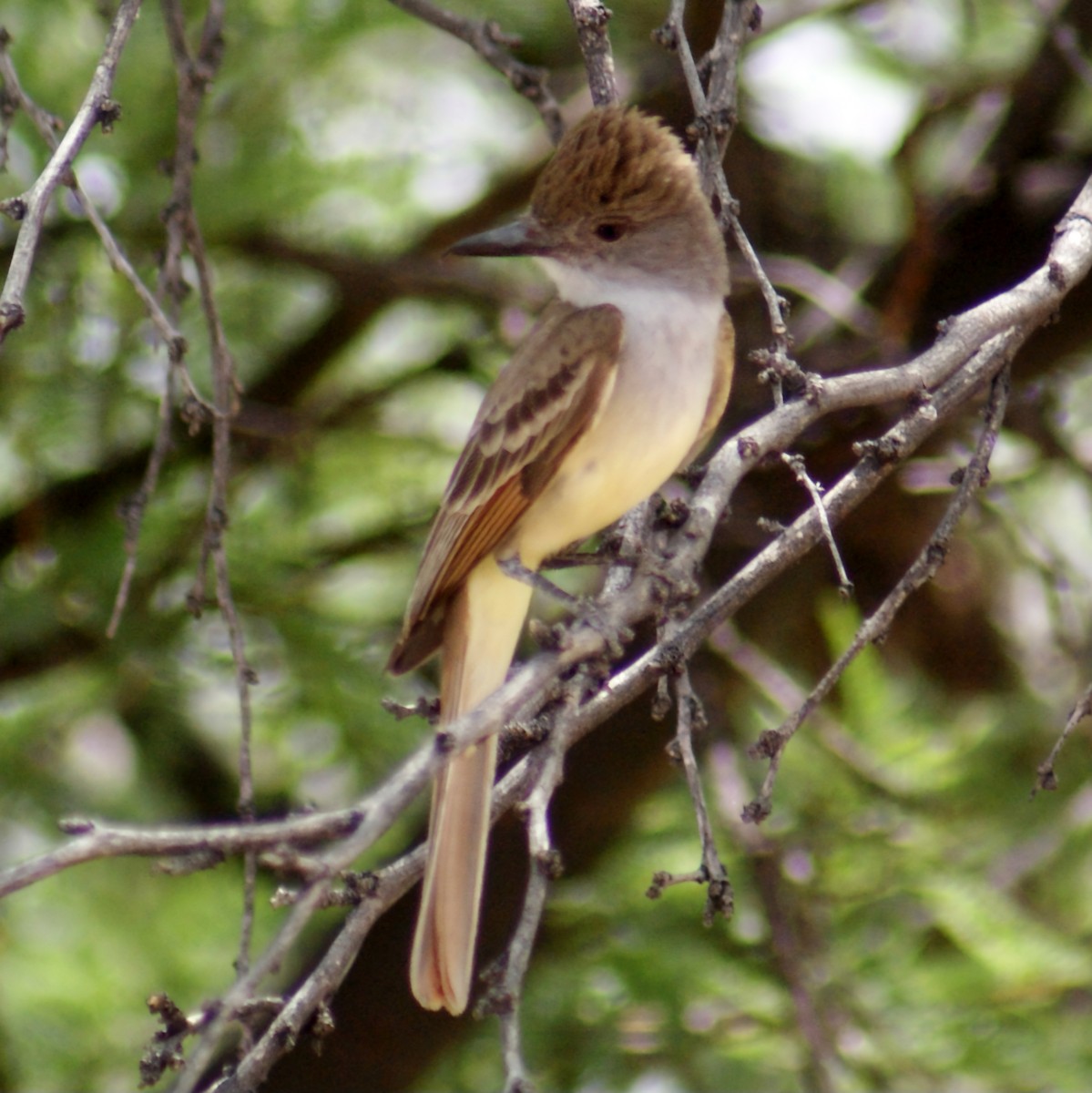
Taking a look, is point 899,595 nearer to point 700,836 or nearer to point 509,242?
point 700,836

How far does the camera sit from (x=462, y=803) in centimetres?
309

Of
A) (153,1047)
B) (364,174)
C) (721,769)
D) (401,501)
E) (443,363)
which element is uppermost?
(364,174)

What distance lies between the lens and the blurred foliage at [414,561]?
14.4ft

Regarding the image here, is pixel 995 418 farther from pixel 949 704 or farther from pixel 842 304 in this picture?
pixel 949 704

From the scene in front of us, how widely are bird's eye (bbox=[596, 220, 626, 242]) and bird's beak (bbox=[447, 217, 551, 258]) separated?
143 millimetres

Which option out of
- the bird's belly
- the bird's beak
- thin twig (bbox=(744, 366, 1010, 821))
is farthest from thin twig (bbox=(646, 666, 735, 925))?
the bird's beak

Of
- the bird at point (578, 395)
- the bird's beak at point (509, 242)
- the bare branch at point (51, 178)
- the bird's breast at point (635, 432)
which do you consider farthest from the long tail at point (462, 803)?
the bare branch at point (51, 178)

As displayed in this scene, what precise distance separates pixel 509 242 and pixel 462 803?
131 cm

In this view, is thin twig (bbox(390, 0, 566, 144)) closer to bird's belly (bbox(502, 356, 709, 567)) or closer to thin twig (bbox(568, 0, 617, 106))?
thin twig (bbox(568, 0, 617, 106))

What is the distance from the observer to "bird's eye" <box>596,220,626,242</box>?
369 centimetres

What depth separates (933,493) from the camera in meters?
5.00

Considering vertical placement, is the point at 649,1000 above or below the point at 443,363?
below

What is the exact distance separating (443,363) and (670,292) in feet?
5.79

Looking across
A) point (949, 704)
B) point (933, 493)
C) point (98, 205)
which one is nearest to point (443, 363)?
point (98, 205)
